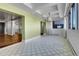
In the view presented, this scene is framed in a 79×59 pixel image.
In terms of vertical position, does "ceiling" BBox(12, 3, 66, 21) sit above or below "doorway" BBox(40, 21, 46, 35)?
above

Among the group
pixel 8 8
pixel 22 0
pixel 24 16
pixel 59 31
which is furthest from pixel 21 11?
pixel 59 31

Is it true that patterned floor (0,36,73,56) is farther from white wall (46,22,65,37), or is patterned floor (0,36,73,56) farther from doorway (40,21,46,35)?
white wall (46,22,65,37)

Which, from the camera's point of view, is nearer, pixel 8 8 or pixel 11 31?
pixel 8 8

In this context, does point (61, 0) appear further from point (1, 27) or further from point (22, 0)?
point (1, 27)

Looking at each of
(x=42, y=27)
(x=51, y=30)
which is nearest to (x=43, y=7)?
(x=42, y=27)

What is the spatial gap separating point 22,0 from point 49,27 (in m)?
13.0

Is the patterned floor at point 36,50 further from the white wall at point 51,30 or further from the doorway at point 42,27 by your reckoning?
the white wall at point 51,30

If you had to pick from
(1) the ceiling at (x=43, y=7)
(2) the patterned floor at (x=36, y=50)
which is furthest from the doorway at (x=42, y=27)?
(2) the patterned floor at (x=36, y=50)

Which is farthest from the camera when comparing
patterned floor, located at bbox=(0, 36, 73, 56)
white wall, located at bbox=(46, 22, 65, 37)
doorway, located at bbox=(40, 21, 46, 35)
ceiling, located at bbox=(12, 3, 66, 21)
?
white wall, located at bbox=(46, 22, 65, 37)

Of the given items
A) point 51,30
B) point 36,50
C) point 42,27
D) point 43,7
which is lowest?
point 36,50

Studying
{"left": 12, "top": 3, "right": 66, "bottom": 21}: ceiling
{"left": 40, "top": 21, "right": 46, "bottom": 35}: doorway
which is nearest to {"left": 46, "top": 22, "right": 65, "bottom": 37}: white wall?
{"left": 40, "top": 21, "right": 46, "bottom": 35}: doorway

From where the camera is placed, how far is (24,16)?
7.53 metres

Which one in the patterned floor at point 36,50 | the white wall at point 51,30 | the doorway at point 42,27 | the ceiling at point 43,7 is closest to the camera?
the patterned floor at point 36,50

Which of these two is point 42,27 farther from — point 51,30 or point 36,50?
point 36,50
